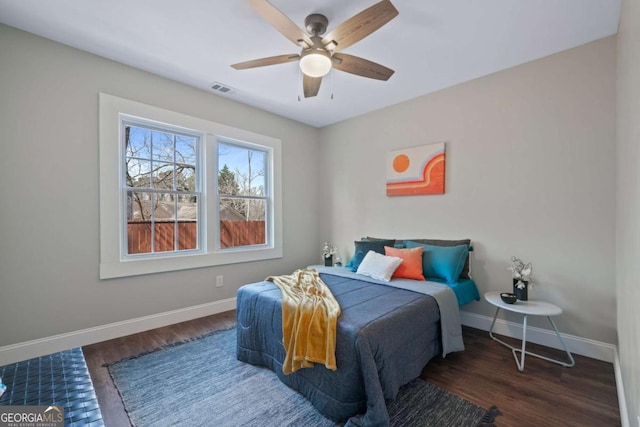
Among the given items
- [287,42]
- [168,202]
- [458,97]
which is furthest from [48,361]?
[458,97]

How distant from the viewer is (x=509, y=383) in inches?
77.8

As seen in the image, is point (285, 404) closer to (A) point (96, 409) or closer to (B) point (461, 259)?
(A) point (96, 409)

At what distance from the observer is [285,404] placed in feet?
5.77

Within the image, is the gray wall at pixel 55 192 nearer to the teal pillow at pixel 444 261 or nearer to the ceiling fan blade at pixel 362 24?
the ceiling fan blade at pixel 362 24

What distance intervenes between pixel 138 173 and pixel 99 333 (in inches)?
63.1

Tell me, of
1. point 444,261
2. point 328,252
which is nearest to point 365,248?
point 444,261

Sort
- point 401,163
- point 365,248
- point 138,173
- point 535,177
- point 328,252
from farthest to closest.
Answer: point 328,252, point 401,163, point 365,248, point 138,173, point 535,177

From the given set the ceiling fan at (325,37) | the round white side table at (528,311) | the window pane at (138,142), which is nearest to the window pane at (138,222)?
the window pane at (138,142)

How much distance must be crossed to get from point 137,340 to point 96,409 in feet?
3.29

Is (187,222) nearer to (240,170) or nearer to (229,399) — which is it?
(240,170)

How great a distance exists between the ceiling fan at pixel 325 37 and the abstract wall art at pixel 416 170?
1.28m

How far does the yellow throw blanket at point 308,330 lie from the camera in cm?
165

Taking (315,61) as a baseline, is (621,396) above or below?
below

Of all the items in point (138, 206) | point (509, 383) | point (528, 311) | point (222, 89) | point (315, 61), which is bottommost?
point (509, 383)
